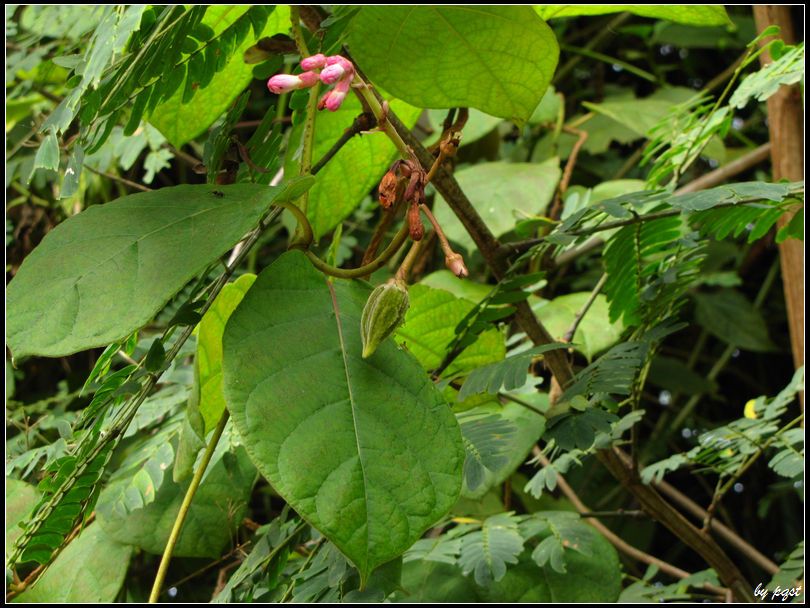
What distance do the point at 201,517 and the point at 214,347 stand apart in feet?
1.06

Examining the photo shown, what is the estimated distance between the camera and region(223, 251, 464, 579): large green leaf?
0.39m

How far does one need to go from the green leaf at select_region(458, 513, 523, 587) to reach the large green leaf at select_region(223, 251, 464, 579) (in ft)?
0.93

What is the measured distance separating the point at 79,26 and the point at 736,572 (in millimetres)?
870

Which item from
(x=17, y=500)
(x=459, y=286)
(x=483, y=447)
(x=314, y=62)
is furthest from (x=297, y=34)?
(x=459, y=286)

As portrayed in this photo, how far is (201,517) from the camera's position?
80cm

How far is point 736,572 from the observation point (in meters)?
0.74

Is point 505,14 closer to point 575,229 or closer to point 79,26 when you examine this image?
point 575,229

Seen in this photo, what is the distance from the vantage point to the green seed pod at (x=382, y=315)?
0.43 meters

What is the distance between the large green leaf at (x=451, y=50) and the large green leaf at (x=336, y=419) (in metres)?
0.16

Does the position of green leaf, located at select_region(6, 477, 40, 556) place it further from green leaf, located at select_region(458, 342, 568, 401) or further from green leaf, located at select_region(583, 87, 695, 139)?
green leaf, located at select_region(583, 87, 695, 139)

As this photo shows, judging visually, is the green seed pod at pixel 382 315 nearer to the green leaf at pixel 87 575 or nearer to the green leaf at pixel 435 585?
the green leaf at pixel 435 585

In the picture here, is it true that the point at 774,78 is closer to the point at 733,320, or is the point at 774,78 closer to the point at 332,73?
the point at 332,73

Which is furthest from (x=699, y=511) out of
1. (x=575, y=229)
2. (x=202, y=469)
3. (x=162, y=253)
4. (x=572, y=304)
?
(x=162, y=253)

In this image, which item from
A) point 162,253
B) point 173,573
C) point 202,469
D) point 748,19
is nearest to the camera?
point 162,253
